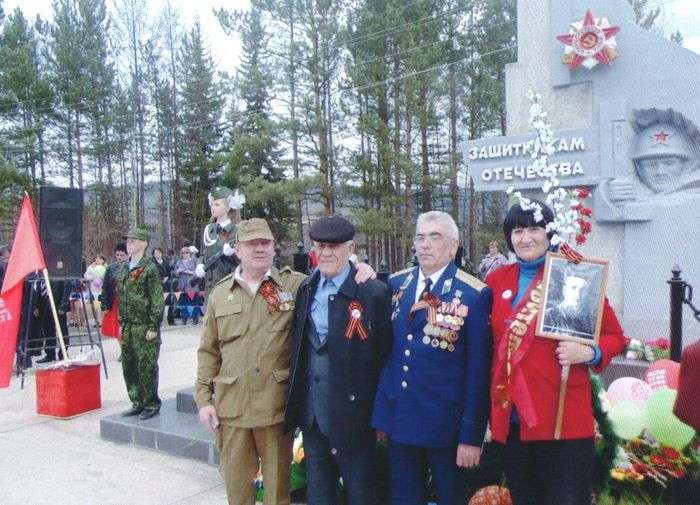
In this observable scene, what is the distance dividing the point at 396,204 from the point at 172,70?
12.4m

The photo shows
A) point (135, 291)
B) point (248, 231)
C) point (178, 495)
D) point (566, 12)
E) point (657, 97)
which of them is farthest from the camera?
point (566, 12)

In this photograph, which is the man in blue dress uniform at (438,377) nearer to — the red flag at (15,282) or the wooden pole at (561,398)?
the wooden pole at (561,398)

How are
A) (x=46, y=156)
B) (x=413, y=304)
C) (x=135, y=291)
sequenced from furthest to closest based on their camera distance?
(x=46, y=156) → (x=135, y=291) → (x=413, y=304)

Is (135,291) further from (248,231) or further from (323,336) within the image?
(323,336)

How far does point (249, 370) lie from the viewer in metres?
2.82

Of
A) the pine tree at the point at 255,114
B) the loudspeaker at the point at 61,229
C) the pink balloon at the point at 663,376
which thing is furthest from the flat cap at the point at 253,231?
the pine tree at the point at 255,114

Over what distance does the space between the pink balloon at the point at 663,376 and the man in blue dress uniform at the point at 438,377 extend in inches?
61.8

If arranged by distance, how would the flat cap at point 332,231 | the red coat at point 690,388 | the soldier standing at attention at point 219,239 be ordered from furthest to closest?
the soldier standing at attention at point 219,239 < the flat cap at point 332,231 < the red coat at point 690,388

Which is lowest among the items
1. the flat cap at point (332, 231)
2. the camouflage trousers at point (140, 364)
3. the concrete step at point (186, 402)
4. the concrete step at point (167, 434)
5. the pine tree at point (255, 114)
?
the concrete step at point (167, 434)

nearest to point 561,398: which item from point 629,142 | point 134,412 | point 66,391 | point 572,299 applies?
point 572,299

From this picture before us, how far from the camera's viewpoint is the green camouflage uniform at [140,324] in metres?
5.09

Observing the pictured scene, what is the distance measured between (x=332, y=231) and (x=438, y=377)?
0.75 metres

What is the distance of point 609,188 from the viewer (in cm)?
675

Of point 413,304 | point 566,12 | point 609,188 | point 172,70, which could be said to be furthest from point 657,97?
point 172,70
